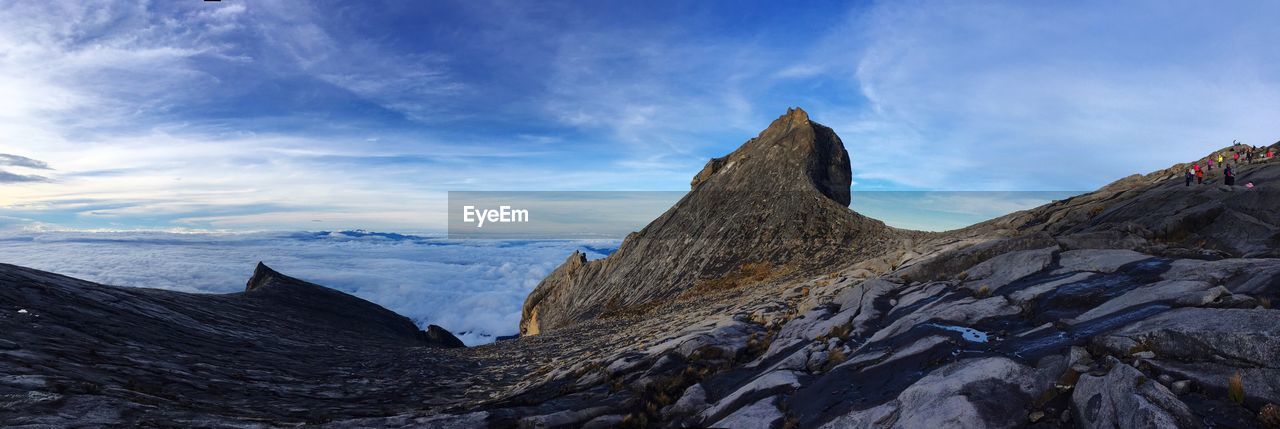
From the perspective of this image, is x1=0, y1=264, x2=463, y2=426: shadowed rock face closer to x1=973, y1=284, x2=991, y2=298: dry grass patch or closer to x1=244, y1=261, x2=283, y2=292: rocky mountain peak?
x1=244, y1=261, x2=283, y2=292: rocky mountain peak

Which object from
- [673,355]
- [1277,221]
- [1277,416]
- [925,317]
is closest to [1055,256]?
[925,317]

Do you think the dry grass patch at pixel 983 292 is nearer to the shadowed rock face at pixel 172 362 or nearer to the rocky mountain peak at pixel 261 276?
the shadowed rock face at pixel 172 362

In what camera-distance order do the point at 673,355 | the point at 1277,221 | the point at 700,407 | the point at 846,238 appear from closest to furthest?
the point at 700,407 → the point at 673,355 → the point at 1277,221 → the point at 846,238

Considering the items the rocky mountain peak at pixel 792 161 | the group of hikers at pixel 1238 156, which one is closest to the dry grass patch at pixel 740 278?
the rocky mountain peak at pixel 792 161

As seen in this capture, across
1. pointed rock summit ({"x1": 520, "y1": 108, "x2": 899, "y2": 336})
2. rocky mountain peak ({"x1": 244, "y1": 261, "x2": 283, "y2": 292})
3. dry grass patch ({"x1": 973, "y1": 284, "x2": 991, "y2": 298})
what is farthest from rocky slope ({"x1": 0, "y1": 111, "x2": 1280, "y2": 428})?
rocky mountain peak ({"x1": 244, "y1": 261, "x2": 283, "y2": 292})

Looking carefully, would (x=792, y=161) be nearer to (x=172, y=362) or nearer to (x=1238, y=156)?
(x=1238, y=156)

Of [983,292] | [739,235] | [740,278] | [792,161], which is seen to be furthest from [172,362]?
[792,161]

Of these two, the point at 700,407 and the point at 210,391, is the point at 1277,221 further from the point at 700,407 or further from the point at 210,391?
the point at 210,391
